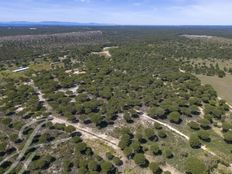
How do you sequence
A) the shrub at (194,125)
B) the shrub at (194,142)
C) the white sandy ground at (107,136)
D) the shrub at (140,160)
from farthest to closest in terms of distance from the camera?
the shrub at (194,125) < the white sandy ground at (107,136) < the shrub at (194,142) < the shrub at (140,160)

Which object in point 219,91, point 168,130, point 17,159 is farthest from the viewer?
point 219,91

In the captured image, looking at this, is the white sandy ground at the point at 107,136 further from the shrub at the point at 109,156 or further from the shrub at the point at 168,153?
the shrub at the point at 168,153

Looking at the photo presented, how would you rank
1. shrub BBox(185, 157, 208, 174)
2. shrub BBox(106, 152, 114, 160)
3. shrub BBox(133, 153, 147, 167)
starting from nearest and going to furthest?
shrub BBox(185, 157, 208, 174) < shrub BBox(133, 153, 147, 167) < shrub BBox(106, 152, 114, 160)

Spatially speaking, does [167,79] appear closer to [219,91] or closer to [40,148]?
[219,91]

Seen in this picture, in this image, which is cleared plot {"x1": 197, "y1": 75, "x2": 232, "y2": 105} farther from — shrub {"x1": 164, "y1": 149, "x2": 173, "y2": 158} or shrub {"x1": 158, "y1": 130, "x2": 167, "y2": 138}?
shrub {"x1": 164, "y1": 149, "x2": 173, "y2": 158}

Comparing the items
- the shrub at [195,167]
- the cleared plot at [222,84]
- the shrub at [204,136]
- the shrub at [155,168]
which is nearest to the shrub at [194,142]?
the shrub at [204,136]

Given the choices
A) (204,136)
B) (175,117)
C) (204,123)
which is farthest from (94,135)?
(204,123)

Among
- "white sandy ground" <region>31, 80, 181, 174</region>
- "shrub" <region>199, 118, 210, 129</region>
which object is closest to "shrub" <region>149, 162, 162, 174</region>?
"white sandy ground" <region>31, 80, 181, 174</region>

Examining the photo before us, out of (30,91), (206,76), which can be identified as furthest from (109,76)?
(206,76)
